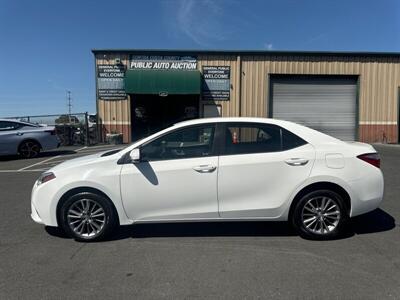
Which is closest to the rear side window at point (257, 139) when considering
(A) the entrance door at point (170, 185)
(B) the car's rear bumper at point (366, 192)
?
(A) the entrance door at point (170, 185)

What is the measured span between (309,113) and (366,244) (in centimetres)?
1945

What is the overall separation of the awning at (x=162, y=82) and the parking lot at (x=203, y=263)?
52.9 feet

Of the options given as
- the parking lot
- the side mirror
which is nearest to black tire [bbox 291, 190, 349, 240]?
the parking lot

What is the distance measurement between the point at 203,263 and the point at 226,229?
1.30 m

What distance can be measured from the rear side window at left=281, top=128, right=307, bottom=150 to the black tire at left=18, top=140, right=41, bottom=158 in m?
12.3

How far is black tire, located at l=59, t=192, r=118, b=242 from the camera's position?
16.2ft

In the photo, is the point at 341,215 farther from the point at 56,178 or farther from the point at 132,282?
the point at 56,178

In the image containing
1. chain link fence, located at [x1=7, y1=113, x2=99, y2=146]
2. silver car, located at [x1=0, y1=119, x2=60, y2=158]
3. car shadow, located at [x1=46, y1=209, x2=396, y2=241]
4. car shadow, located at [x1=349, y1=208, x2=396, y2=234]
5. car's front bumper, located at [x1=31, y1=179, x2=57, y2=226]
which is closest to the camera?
car's front bumper, located at [x1=31, y1=179, x2=57, y2=226]

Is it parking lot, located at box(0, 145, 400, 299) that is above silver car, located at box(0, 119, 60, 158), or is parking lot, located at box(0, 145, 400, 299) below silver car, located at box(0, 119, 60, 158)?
below

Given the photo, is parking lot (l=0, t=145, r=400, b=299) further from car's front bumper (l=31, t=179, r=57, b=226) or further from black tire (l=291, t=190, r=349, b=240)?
car's front bumper (l=31, t=179, r=57, b=226)

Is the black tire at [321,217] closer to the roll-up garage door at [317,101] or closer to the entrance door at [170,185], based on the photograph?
the entrance door at [170,185]

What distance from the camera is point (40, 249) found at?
4.81m

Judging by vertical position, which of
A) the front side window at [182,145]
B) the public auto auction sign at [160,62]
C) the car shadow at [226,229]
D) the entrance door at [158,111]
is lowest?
the car shadow at [226,229]

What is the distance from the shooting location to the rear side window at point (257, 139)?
16.5ft
